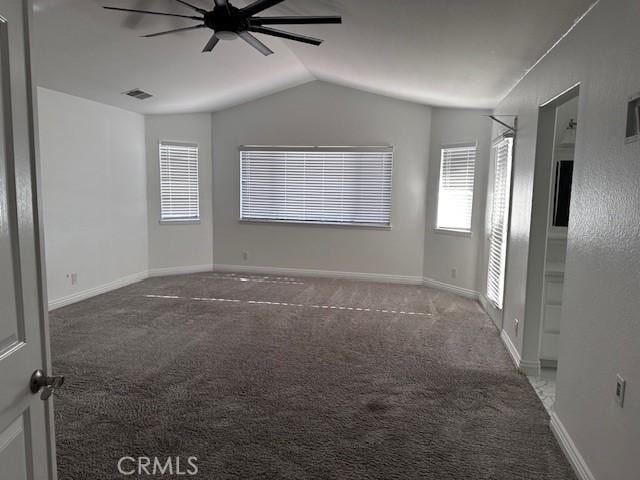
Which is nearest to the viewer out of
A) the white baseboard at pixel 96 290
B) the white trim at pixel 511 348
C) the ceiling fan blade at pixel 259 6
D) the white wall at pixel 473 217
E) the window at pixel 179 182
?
the ceiling fan blade at pixel 259 6

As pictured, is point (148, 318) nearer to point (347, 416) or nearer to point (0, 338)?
point (347, 416)

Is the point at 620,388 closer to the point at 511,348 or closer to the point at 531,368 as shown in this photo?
the point at 531,368

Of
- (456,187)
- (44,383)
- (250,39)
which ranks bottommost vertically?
(44,383)

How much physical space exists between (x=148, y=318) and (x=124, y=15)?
294cm

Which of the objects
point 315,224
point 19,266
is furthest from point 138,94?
point 19,266

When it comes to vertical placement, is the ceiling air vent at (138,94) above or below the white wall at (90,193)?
above

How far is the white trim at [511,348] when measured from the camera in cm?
359

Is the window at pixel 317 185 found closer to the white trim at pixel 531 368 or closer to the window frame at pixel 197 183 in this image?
the window frame at pixel 197 183

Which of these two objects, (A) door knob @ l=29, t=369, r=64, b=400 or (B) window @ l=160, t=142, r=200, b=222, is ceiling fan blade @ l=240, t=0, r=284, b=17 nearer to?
(A) door knob @ l=29, t=369, r=64, b=400

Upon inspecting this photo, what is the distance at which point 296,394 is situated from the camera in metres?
3.06

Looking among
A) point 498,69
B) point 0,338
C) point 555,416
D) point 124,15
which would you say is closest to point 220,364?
point 555,416

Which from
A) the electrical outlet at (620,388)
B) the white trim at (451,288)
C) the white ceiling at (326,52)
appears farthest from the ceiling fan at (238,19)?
the white trim at (451,288)

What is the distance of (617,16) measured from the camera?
6.68 ft

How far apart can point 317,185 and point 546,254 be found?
4.01 metres
